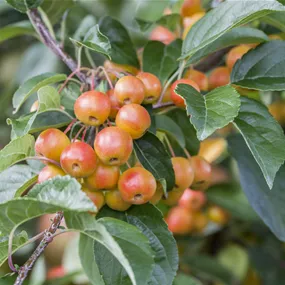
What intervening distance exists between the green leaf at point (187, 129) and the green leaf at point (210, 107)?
203mm

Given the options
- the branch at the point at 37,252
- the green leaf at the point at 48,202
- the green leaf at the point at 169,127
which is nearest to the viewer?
the green leaf at the point at 48,202

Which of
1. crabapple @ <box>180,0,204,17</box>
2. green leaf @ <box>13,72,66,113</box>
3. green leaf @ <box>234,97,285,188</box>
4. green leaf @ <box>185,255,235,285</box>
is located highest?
green leaf @ <box>13,72,66,113</box>

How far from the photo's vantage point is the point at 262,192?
0.93m

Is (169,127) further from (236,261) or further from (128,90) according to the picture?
(236,261)

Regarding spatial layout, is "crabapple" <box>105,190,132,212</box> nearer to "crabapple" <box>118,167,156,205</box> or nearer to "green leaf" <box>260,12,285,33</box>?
"crabapple" <box>118,167,156,205</box>

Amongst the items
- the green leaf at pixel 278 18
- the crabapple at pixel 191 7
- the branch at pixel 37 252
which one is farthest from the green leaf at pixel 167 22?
the branch at pixel 37 252

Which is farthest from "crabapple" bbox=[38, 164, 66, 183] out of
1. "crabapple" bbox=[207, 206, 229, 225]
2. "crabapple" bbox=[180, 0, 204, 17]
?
"crabapple" bbox=[207, 206, 229, 225]

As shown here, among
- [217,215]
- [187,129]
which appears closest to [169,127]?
[187,129]

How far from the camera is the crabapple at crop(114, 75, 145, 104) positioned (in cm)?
72

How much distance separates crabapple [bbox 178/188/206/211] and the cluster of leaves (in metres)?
0.46

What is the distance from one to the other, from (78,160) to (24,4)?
341mm

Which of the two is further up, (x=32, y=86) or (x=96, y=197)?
(x=32, y=86)

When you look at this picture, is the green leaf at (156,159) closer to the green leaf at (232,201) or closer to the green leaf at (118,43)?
the green leaf at (118,43)

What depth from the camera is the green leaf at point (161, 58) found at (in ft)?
2.94
